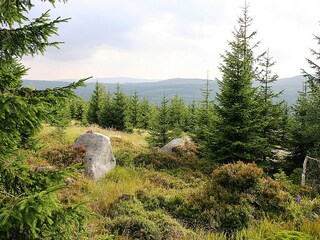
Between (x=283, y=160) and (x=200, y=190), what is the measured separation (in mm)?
12353

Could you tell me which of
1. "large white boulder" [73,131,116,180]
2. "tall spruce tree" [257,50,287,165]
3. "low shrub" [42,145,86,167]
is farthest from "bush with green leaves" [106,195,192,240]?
"tall spruce tree" [257,50,287,165]

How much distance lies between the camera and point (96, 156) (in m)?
12.3

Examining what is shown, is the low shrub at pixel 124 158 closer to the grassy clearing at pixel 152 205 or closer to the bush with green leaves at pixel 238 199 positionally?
the grassy clearing at pixel 152 205

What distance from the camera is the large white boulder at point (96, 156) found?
458 inches

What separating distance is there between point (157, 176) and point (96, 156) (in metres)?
2.98

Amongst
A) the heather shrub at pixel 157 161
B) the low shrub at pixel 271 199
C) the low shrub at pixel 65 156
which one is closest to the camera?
the low shrub at pixel 271 199

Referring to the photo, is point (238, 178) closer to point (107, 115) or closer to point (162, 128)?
point (162, 128)

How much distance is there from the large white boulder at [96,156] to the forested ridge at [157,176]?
0.44m

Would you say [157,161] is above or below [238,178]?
below

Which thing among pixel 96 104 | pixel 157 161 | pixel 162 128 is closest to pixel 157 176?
pixel 157 161

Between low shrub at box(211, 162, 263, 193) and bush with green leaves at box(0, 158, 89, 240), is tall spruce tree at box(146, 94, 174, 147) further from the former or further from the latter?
bush with green leaves at box(0, 158, 89, 240)

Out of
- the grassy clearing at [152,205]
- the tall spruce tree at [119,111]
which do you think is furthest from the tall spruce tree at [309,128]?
the tall spruce tree at [119,111]

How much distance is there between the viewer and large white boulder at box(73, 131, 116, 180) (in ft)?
38.1

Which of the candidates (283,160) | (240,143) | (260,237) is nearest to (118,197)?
(260,237)
